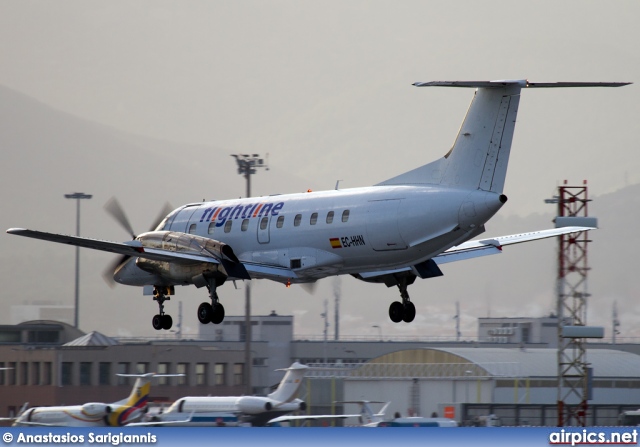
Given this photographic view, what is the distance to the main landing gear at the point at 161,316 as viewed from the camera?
135 ft

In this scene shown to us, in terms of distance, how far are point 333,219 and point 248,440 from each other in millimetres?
7727

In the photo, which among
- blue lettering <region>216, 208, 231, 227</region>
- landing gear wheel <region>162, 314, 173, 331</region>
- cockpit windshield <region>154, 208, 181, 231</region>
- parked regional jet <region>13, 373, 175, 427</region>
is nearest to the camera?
blue lettering <region>216, 208, 231, 227</region>

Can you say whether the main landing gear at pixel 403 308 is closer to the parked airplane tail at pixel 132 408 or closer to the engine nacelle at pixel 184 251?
the engine nacelle at pixel 184 251

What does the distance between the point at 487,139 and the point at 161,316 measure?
14282 millimetres

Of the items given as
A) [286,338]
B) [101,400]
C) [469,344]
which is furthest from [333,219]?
[469,344]

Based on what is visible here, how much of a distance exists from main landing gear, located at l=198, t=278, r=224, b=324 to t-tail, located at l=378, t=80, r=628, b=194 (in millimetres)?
9116

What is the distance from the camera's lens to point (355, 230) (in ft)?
117

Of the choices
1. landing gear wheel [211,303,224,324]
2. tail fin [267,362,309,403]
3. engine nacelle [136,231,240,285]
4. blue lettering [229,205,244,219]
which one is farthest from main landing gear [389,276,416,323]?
tail fin [267,362,309,403]

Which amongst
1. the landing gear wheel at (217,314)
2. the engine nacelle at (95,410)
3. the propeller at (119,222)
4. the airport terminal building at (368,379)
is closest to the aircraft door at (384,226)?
the landing gear wheel at (217,314)

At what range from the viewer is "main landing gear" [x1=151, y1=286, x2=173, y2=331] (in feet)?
135

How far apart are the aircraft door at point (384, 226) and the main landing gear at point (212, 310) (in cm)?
654

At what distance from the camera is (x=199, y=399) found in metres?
57.3

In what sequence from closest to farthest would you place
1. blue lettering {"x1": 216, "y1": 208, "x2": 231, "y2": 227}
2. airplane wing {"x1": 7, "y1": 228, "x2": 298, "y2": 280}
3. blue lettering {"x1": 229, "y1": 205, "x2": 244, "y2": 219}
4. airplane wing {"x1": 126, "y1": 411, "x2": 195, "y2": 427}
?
airplane wing {"x1": 7, "y1": 228, "x2": 298, "y2": 280}
blue lettering {"x1": 229, "y1": 205, "x2": 244, "y2": 219}
blue lettering {"x1": 216, "y1": 208, "x2": 231, "y2": 227}
airplane wing {"x1": 126, "y1": 411, "x2": 195, "y2": 427}

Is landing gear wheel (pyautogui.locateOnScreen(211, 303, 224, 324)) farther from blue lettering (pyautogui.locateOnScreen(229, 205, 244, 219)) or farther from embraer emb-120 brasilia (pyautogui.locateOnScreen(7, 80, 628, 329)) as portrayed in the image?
blue lettering (pyautogui.locateOnScreen(229, 205, 244, 219))
